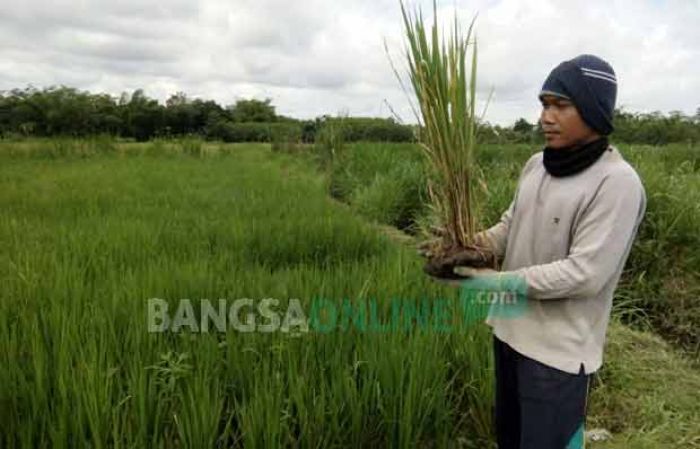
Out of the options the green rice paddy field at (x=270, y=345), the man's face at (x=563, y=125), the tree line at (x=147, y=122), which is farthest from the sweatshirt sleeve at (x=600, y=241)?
the tree line at (x=147, y=122)

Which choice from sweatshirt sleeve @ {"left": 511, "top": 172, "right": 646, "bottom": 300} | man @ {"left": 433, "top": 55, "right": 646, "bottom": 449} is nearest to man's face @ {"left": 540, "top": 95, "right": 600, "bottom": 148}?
man @ {"left": 433, "top": 55, "right": 646, "bottom": 449}

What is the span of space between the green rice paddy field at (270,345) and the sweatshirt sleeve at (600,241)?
48 cm

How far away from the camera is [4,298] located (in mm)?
2398

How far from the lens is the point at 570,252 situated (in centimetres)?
126

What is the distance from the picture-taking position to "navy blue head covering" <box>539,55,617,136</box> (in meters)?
1.24

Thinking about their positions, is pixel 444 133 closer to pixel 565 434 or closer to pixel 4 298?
pixel 565 434

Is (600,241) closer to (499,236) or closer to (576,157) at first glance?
(576,157)

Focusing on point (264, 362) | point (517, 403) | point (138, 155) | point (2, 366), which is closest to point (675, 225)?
point (517, 403)

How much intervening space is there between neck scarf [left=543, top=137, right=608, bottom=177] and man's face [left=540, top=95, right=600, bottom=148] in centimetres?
1

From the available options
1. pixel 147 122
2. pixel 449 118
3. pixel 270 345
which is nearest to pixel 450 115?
pixel 449 118

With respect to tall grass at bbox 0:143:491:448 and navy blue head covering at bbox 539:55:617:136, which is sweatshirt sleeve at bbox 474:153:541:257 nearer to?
navy blue head covering at bbox 539:55:617:136

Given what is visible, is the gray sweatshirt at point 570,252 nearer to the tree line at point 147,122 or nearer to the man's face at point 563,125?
the man's face at point 563,125

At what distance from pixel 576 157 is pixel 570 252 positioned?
0.23m

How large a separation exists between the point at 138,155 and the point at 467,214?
1395 cm
